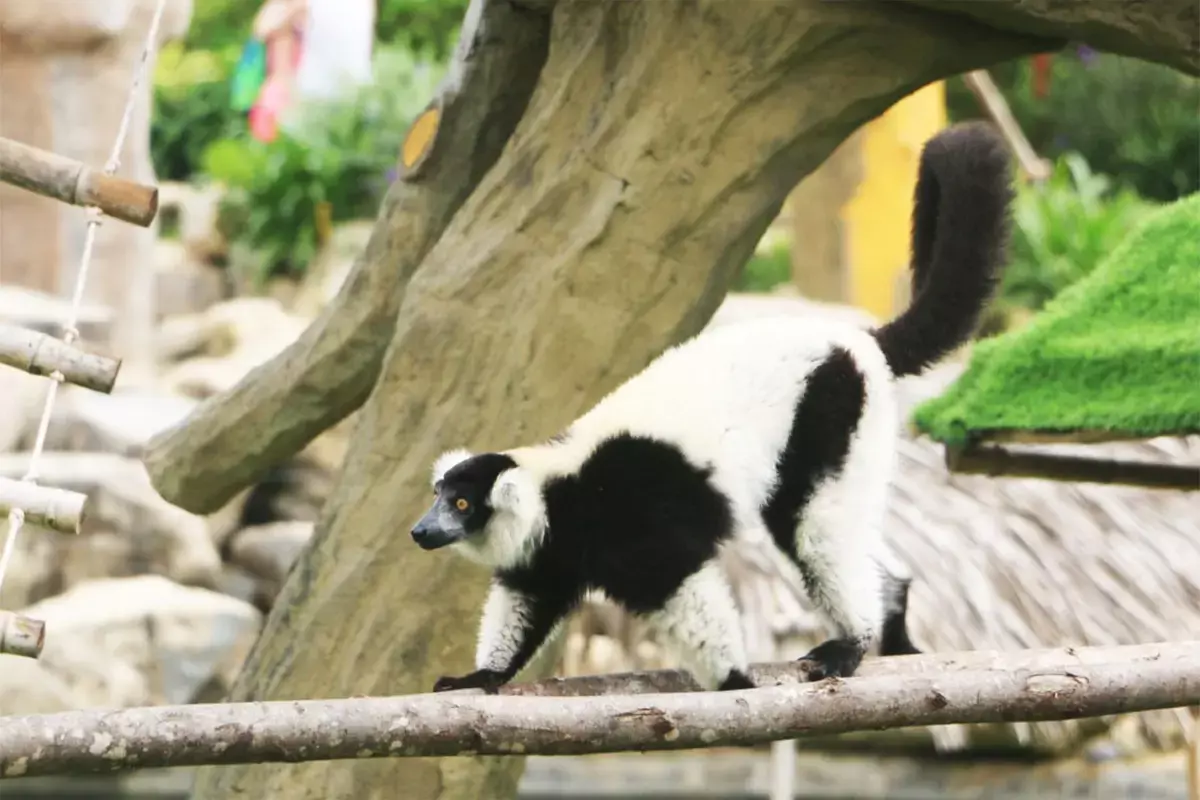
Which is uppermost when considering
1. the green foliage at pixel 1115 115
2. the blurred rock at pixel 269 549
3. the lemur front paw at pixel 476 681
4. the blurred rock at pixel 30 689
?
the green foliage at pixel 1115 115

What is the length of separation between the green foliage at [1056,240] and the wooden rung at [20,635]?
187 inches

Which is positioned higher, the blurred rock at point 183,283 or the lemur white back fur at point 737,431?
the lemur white back fur at point 737,431

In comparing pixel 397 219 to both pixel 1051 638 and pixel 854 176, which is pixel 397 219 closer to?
pixel 1051 638

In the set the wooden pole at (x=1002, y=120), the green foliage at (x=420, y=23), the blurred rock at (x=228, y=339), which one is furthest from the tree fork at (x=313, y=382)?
the green foliage at (x=420, y=23)

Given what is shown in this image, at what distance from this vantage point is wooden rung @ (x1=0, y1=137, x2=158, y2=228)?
5.78 feet

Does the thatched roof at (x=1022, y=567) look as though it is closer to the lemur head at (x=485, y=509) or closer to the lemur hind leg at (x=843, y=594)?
the lemur hind leg at (x=843, y=594)

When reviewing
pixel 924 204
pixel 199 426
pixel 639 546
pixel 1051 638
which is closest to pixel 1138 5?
pixel 924 204

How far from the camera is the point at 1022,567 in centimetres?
346

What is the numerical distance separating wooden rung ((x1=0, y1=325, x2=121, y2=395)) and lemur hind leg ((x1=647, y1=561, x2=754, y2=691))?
0.75 metres

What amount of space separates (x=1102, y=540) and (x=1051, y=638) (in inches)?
14.0

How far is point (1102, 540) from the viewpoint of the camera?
354cm

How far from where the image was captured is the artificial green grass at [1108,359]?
201 cm

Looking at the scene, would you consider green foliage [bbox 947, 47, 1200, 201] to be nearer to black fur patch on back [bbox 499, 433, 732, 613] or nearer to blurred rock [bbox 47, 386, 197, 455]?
blurred rock [bbox 47, 386, 197, 455]

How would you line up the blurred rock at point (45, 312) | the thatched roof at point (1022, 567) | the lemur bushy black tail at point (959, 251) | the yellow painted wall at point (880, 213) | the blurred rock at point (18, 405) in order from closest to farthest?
1. the lemur bushy black tail at point (959, 251)
2. the thatched roof at point (1022, 567)
3. the blurred rock at point (45, 312)
4. the blurred rock at point (18, 405)
5. the yellow painted wall at point (880, 213)
